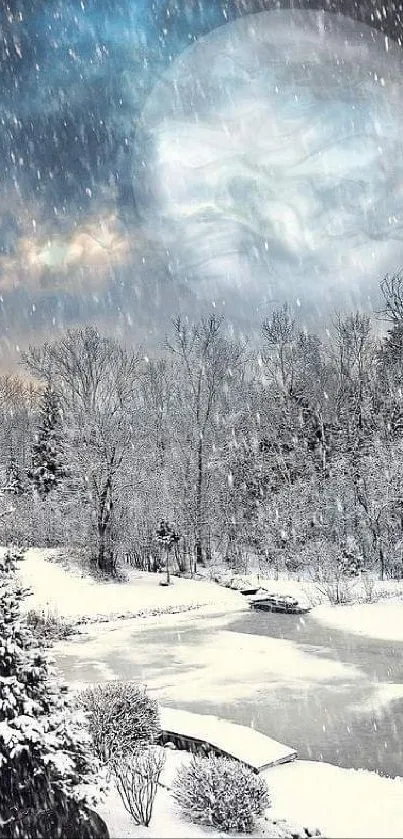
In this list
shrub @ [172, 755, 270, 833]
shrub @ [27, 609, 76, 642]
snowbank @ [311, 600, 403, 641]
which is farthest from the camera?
shrub @ [27, 609, 76, 642]

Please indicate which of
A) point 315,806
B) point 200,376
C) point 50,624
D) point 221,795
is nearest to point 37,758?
point 221,795

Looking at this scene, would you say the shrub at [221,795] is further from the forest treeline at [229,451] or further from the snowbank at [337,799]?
the forest treeline at [229,451]

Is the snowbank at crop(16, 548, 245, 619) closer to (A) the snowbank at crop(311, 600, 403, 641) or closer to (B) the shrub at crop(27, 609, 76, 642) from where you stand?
(B) the shrub at crop(27, 609, 76, 642)

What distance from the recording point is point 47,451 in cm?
4581

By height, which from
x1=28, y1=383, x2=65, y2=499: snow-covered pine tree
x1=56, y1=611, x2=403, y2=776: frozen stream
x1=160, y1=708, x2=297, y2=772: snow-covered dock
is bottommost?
x1=56, y1=611, x2=403, y2=776: frozen stream

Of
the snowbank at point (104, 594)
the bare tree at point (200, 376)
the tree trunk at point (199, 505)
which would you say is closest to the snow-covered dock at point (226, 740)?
the snowbank at point (104, 594)

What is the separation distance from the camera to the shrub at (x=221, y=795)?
6387mm

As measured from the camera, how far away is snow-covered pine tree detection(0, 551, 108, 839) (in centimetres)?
582

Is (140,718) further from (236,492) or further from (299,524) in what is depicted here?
(236,492)

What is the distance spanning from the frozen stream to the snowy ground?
0.67 m

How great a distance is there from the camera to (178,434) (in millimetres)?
42781

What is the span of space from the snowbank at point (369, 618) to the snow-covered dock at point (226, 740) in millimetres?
9193

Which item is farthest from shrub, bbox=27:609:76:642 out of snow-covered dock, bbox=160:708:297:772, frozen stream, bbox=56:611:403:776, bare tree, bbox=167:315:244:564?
bare tree, bbox=167:315:244:564

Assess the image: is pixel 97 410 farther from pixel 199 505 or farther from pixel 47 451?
A: pixel 47 451
